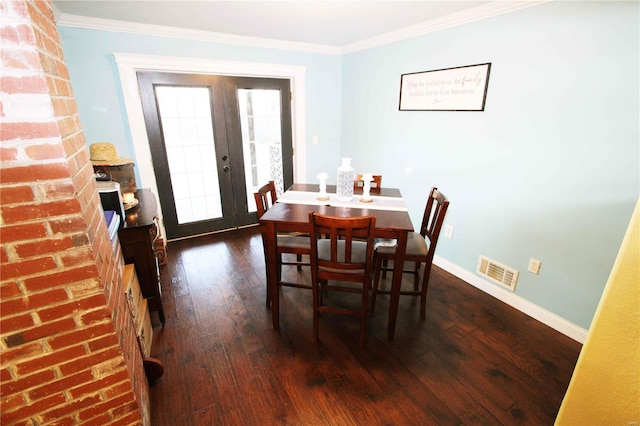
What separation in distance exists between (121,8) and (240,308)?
2.55 metres

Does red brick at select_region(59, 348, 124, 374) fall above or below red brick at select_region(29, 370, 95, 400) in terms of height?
above

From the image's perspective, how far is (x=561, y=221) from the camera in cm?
193

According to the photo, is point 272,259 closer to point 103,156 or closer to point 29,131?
point 29,131

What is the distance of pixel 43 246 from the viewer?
89cm

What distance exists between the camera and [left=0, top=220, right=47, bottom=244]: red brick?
33.0 inches

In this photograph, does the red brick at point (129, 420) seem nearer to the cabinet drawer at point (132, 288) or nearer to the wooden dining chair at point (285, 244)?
the cabinet drawer at point (132, 288)

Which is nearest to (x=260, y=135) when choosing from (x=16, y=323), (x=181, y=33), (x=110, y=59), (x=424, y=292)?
Answer: (x=181, y=33)

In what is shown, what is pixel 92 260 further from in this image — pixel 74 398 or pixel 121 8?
pixel 121 8

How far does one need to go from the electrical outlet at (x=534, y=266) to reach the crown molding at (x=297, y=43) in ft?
5.70

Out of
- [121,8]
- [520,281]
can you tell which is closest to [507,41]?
[520,281]

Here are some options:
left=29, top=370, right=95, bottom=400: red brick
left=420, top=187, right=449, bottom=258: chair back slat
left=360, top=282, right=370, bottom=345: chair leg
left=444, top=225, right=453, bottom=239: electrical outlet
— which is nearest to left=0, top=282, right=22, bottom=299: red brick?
left=29, top=370, right=95, bottom=400: red brick

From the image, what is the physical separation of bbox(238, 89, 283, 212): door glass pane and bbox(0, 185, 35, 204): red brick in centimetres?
277

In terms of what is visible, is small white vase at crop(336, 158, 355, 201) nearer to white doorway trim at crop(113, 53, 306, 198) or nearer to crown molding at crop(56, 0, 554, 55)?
crown molding at crop(56, 0, 554, 55)

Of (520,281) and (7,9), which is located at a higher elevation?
(7,9)
